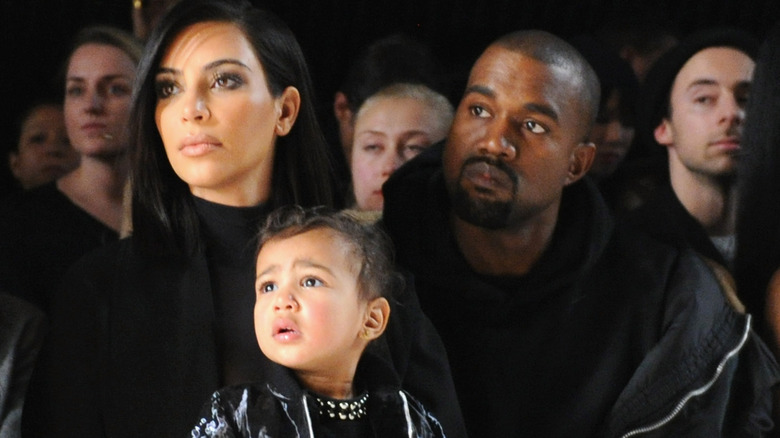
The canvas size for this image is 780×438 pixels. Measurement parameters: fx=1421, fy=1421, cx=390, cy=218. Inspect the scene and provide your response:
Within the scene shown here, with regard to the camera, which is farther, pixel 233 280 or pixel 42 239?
pixel 42 239

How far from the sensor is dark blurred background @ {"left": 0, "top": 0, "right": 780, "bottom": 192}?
379 cm

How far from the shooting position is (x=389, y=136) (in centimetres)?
322

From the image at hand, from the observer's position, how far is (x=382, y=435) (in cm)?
222

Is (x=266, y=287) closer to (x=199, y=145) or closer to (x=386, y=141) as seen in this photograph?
(x=199, y=145)

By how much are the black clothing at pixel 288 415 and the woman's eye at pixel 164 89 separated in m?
0.53

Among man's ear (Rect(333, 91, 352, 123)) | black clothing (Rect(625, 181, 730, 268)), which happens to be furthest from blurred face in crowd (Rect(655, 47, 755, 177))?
man's ear (Rect(333, 91, 352, 123))

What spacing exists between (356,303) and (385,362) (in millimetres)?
127

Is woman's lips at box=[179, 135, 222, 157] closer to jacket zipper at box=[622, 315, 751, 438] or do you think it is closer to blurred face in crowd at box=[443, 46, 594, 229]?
blurred face in crowd at box=[443, 46, 594, 229]

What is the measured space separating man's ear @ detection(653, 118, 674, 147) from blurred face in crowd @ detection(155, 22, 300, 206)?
1268 millimetres

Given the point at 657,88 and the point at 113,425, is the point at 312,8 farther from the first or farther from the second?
the point at 113,425

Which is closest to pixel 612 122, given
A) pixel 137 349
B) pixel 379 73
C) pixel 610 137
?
pixel 610 137

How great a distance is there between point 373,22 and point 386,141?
914 millimetres

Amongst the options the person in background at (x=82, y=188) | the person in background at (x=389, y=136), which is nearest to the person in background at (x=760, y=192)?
the person in background at (x=389, y=136)

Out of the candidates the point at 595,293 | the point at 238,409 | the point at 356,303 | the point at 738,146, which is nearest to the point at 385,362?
the point at 356,303
